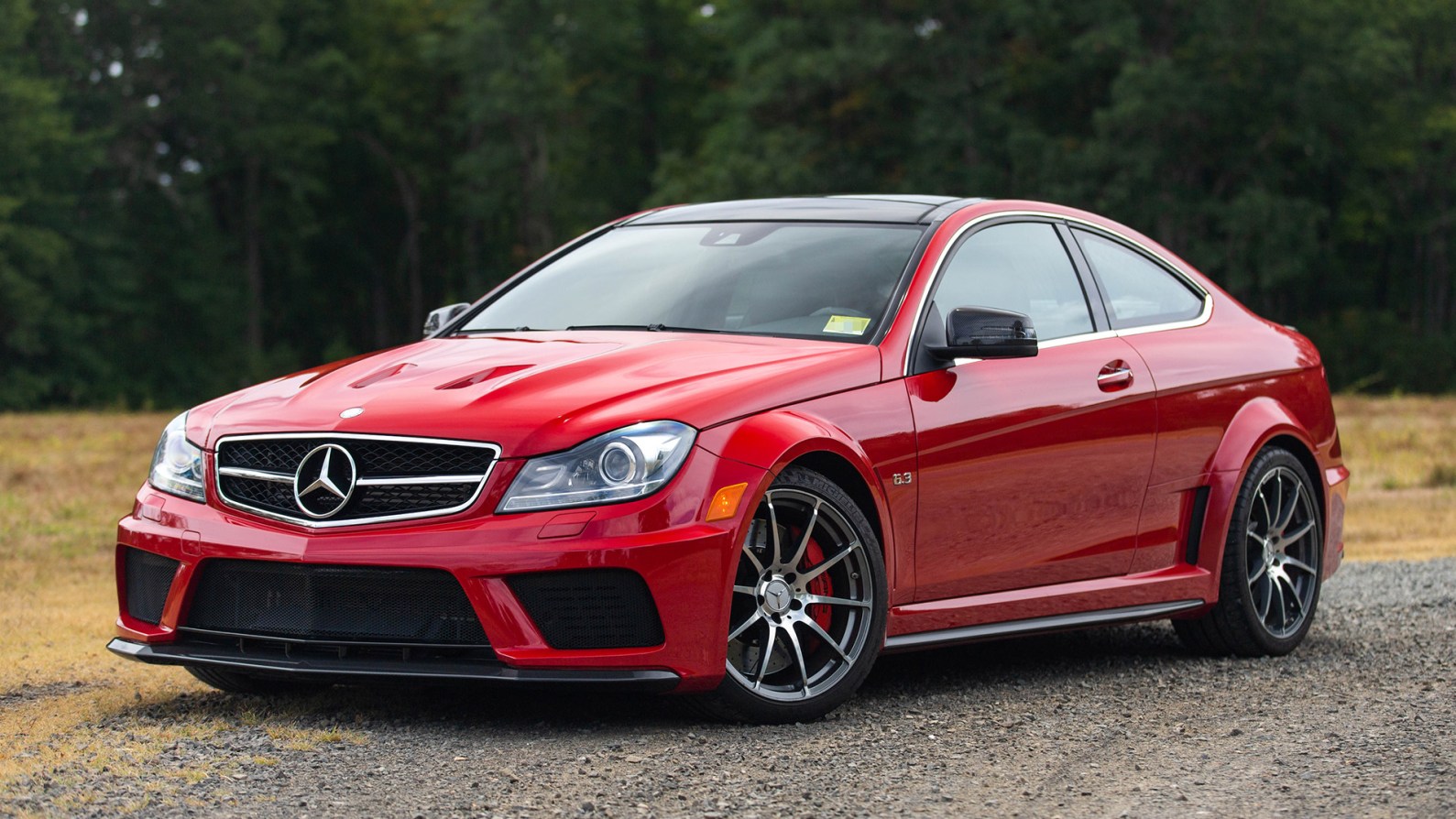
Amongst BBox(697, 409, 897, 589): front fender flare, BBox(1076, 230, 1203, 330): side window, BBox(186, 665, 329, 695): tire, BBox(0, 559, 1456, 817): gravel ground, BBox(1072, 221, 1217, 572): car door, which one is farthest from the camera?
BBox(1076, 230, 1203, 330): side window

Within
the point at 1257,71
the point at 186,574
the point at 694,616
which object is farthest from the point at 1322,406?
the point at 1257,71

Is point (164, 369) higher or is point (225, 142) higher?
point (225, 142)

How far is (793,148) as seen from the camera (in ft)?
169

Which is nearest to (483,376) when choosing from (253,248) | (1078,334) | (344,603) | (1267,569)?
(344,603)

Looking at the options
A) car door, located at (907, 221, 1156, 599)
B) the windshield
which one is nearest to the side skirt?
car door, located at (907, 221, 1156, 599)

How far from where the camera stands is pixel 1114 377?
686 cm

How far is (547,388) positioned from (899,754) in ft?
4.62

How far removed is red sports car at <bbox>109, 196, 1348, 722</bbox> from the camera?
5230 mm

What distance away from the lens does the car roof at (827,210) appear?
687cm

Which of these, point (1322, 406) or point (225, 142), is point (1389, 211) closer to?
point (225, 142)

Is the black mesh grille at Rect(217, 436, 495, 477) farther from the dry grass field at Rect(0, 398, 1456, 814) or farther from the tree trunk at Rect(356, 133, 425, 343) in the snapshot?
the tree trunk at Rect(356, 133, 425, 343)

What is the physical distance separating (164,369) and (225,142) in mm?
7255

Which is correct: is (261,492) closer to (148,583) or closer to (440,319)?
(148,583)

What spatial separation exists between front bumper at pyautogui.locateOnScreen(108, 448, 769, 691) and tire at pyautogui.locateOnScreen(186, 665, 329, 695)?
2.08 ft
